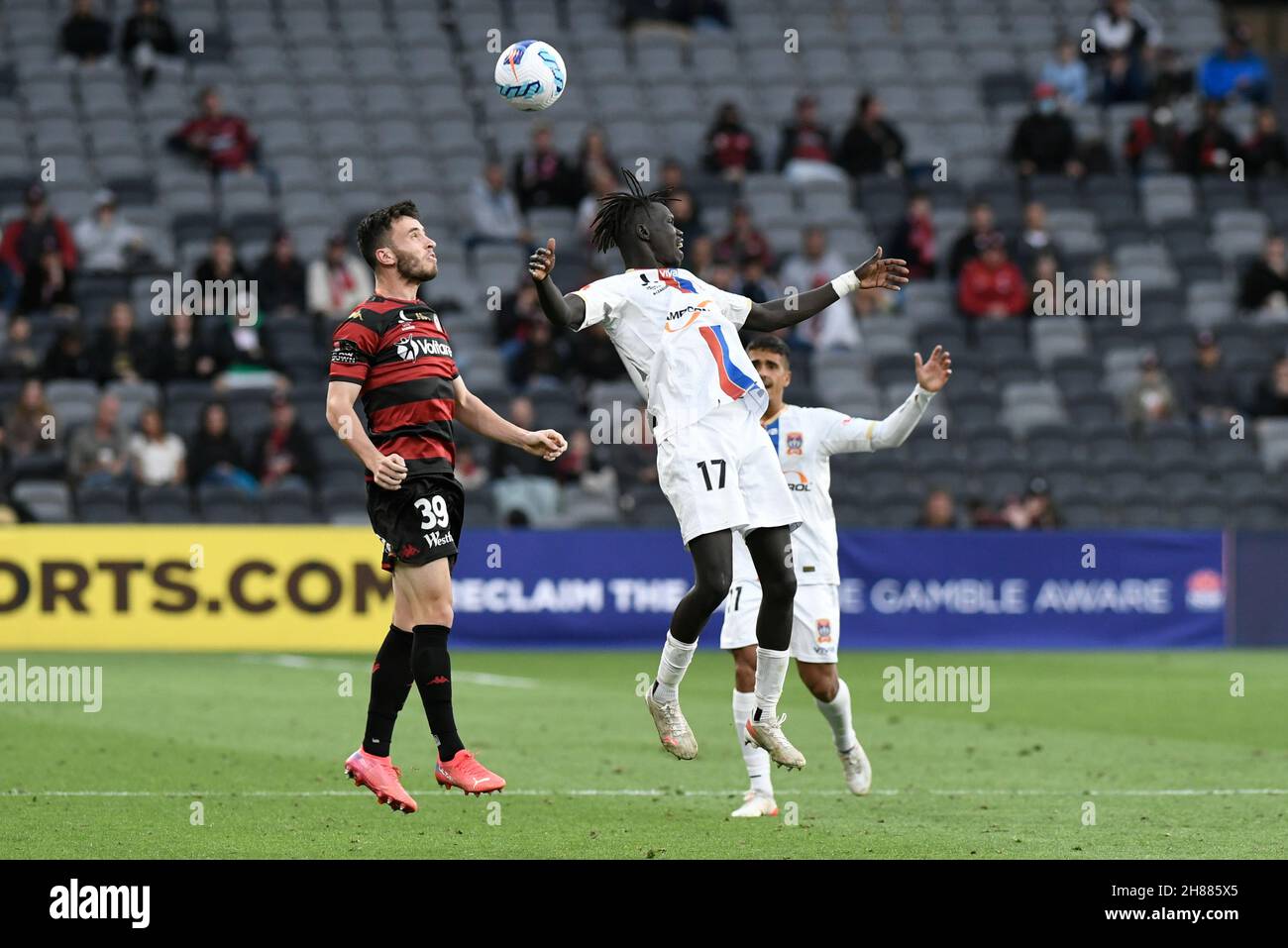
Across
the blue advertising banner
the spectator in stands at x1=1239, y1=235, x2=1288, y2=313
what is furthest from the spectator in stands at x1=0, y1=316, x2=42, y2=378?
the spectator in stands at x1=1239, y1=235, x2=1288, y2=313

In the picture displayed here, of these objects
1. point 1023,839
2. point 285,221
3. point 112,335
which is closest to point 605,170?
point 285,221

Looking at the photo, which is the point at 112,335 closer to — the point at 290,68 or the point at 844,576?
the point at 290,68

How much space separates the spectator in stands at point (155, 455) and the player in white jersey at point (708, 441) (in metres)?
12.0

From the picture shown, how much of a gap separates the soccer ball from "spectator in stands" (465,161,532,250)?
14.2 meters

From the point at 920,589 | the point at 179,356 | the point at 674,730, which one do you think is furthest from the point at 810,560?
the point at 179,356

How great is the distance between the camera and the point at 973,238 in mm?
24016

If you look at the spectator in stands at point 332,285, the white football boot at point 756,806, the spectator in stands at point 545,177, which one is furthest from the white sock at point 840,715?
the spectator in stands at point 545,177

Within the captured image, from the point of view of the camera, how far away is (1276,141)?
26.6 m

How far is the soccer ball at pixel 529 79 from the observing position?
A: 962cm

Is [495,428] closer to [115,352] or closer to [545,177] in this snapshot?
[115,352]

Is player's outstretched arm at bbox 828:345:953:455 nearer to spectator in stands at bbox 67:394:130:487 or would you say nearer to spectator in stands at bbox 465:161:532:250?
spectator in stands at bbox 67:394:130:487

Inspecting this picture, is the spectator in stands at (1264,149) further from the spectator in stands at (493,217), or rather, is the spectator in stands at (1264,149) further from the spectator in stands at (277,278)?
the spectator in stands at (277,278)

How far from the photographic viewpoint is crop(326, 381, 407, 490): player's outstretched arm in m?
8.38

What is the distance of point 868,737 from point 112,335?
11178mm
